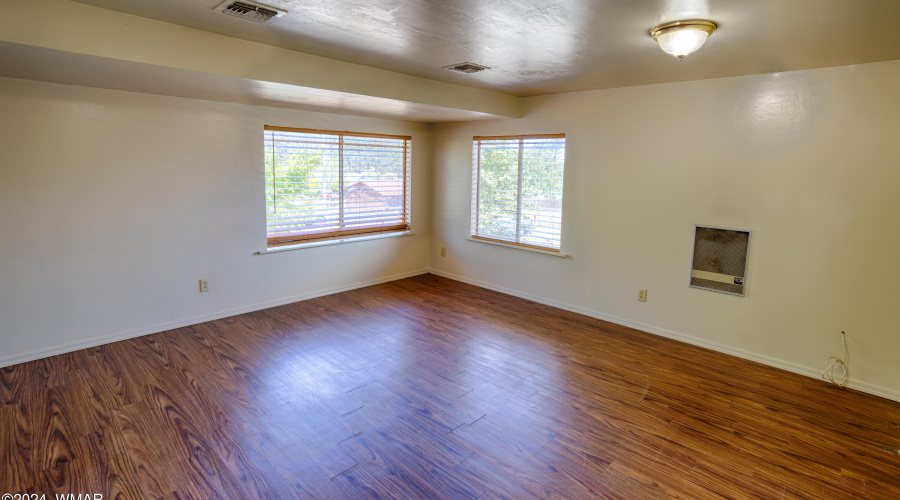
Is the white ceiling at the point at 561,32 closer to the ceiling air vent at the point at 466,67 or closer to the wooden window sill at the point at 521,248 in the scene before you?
the ceiling air vent at the point at 466,67

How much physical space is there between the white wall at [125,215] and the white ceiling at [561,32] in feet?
4.87

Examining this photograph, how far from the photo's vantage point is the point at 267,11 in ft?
7.73

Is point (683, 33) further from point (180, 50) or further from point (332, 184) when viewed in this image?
point (332, 184)

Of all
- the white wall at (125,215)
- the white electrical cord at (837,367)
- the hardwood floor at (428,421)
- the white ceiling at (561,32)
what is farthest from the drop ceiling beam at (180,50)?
the white electrical cord at (837,367)

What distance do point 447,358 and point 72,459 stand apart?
89.8 inches

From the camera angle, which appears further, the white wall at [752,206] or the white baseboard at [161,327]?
the white baseboard at [161,327]

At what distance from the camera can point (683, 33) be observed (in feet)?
7.86

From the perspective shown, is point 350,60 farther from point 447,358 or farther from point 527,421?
point 527,421

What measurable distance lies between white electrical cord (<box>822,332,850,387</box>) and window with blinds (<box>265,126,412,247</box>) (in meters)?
4.42

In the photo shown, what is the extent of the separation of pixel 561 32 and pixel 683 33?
613 mm

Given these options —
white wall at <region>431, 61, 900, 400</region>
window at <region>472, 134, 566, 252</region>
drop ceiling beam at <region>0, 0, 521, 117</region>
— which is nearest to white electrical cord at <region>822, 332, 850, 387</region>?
white wall at <region>431, 61, 900, 400</region>

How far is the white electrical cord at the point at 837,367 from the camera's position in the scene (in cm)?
334

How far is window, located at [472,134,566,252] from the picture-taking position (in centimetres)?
493

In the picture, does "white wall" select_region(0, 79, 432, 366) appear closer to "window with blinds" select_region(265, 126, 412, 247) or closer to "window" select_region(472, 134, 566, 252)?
"window with blinds" select_region(265, 126, 412, 247)
